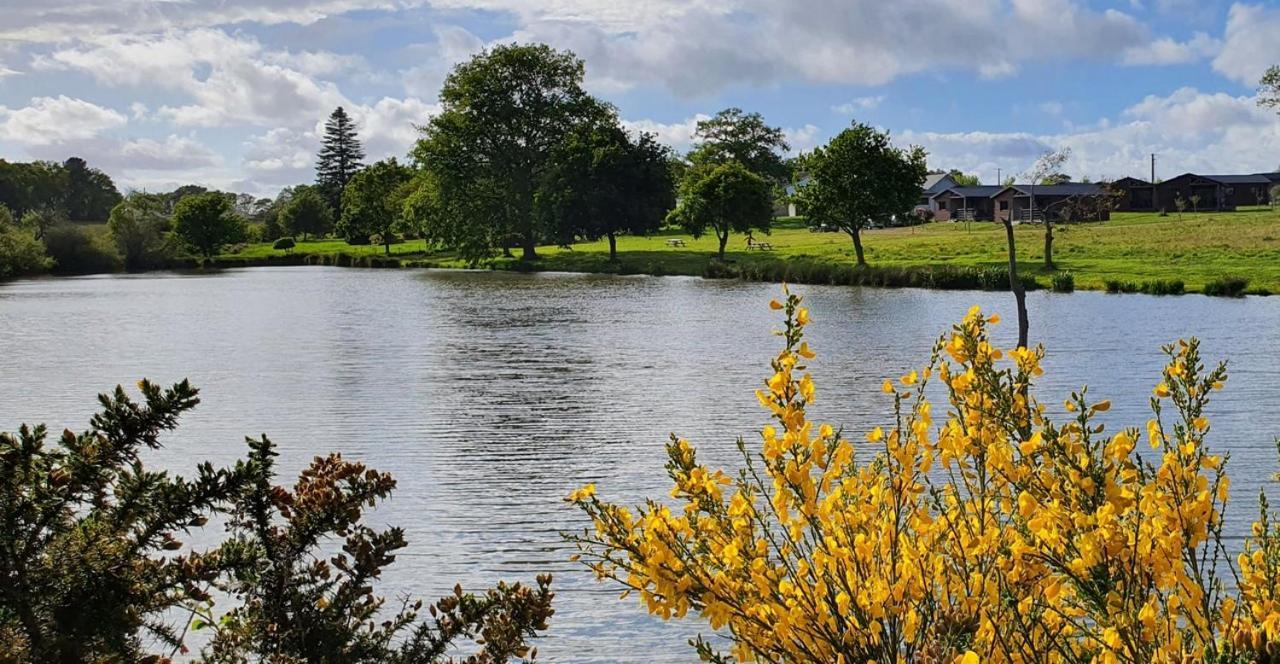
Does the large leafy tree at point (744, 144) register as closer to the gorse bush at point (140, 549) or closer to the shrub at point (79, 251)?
the shrub at point (79, 251)

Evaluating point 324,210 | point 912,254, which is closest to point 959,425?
point 912,254

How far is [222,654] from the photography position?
4.12 m

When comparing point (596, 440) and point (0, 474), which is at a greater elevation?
point (0, 474)

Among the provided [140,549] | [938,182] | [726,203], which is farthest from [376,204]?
[140,549]

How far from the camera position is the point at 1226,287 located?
134 ft

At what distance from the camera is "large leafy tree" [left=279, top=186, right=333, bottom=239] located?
369ft

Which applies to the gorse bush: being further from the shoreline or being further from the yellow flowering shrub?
the shoreline

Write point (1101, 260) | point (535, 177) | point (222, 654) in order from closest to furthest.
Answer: point (222, 654), point (1101, 260), point (535, 177)

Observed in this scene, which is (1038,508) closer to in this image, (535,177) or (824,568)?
(824,568)

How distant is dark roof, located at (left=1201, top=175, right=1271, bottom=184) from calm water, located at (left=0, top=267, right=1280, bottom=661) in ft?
200

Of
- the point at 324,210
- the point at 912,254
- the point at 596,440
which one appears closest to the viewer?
the point at 596,440

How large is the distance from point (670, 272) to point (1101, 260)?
21.6 m

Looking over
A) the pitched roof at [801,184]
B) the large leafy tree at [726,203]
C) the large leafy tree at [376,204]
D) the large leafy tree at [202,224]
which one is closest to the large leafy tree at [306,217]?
the large leafy tree at [376,204]

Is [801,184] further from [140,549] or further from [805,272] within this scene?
[140,549]
